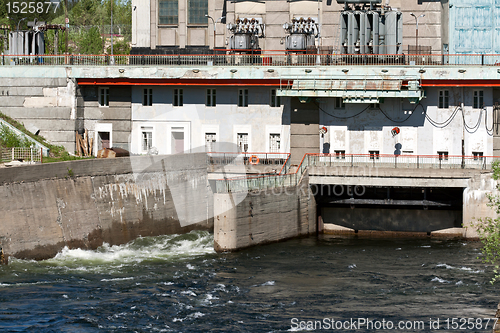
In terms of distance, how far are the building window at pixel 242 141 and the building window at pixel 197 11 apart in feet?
56.2

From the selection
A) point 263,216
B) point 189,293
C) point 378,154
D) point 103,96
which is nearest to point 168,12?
point 103,96

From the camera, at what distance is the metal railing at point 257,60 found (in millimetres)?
A: 60000

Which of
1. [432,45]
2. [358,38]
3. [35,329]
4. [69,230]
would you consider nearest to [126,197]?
[69,230]

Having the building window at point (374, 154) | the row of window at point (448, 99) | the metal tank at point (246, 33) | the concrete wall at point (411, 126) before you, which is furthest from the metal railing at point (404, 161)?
the metal tank at point (246, 33)

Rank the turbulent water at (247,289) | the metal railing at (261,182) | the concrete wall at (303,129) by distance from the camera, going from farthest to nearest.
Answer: the concrete wall at (303,129) → the metal railing at (261,182) → the turbulent water at (247,289)

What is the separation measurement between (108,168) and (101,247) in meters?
5.68

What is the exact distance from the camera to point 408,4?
6350cm

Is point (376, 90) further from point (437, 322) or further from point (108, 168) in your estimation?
point (437, 322)

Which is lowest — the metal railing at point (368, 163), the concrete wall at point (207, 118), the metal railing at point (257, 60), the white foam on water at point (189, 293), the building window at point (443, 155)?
the white foam on water at point (189, 293)

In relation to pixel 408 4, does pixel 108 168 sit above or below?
below

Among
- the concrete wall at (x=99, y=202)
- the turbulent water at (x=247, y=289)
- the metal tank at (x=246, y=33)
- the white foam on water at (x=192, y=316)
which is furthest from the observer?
the metal tank at (x=246, y=33)

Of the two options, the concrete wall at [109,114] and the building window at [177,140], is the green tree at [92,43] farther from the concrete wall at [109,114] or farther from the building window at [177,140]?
the building window at [177,140]

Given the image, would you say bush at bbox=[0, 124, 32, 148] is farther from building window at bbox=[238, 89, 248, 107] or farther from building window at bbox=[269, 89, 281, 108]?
building window at bbox=[269, 89, 281, 108]

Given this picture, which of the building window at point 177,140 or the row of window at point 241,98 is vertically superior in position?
the row of window at point 241,98
